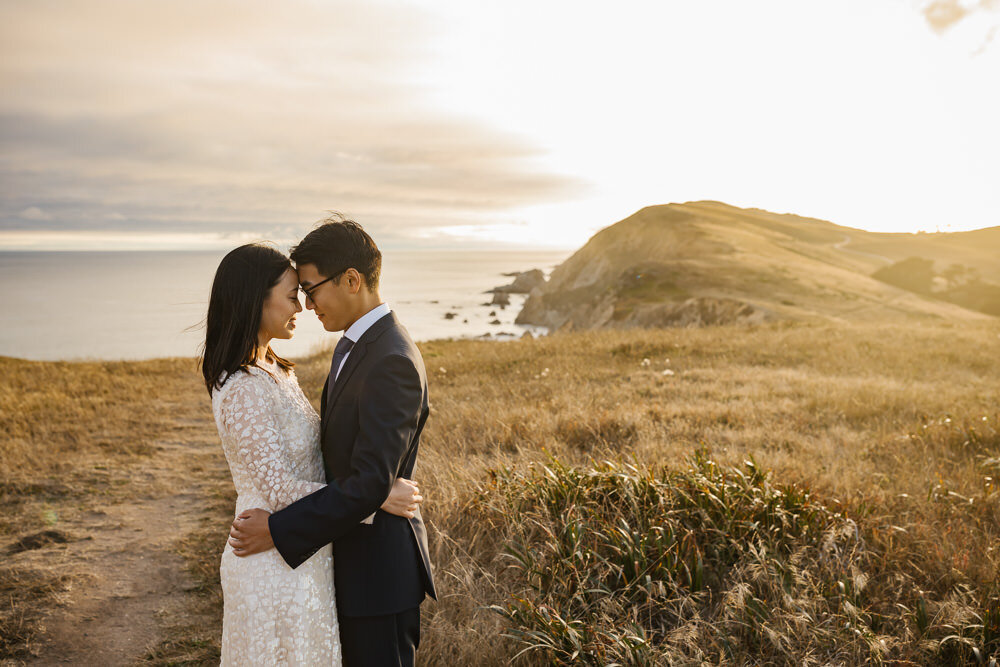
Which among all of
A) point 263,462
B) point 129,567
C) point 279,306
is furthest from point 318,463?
point 129,567

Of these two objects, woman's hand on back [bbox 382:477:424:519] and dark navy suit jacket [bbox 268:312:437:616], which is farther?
woman's hand on back [bbox 382:477:424:519]

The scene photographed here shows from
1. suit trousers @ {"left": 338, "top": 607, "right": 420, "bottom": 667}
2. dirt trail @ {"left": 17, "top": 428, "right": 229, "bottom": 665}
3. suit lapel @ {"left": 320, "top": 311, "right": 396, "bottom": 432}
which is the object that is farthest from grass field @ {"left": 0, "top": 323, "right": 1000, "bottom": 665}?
suit lapel @ {"left": 320, "top": 311, "right": 396, "bottom": 432}

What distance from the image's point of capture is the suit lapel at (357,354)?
236 centimetres

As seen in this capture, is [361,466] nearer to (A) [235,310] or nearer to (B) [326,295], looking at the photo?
(B) [326,295]

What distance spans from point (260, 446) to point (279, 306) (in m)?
0.64

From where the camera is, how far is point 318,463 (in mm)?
2572

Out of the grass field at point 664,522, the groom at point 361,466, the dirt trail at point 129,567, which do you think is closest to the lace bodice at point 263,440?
the groom at point 361,466

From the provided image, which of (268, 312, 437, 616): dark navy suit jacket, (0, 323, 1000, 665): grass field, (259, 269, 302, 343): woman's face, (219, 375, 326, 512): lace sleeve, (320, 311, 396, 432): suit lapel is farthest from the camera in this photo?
(0, 323, 1000, 665): grass field

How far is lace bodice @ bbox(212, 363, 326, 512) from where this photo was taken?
2260 mm

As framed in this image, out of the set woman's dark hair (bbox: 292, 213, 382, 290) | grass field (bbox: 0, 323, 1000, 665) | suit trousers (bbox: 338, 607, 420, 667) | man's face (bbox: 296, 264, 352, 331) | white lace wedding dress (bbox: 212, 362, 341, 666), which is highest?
woman's dark hair (bbox: 292, 213, 382, 290)

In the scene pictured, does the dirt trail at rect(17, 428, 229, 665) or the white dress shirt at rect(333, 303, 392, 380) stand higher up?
the white dress shirt at rect(333, 303, 392, 380)

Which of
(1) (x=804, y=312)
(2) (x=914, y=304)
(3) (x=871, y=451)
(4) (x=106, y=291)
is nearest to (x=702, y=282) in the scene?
(1) (x=804, y=312)

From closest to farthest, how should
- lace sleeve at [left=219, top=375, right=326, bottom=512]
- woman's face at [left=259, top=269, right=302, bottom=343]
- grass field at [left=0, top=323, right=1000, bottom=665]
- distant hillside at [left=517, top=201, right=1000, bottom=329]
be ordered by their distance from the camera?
1. lace sleeve at [left=219, top=375, right=326, bottom=512]
2. woman's face at [left=259, top=269, right=302, bottom=343]
3. grass field at [left=0, top=323, right=1000, bottom=665]
4. distant hillside at [left=517, top=201, right=1000, bottom=329]

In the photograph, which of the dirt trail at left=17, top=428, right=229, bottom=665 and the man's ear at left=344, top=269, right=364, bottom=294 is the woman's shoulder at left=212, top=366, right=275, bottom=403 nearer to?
the man's ear at left=344, top=269, right=364, bottom=294
